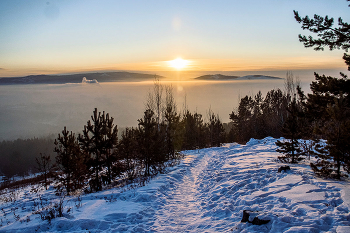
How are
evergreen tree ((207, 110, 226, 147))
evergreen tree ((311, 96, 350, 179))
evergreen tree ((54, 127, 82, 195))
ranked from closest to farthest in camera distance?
1. evergreen tree ((311, 96, 350, 179))
2. evergreen tree ((54, 127, 82, 195))
3. evergreen tree ((207, 110, 226, 147))

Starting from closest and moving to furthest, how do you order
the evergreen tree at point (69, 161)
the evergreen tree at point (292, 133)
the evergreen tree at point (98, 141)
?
the evergreen tree at point (292, 133) < the evergreen tree at point (98, 141) < the evergreen tree at point (69, 161)

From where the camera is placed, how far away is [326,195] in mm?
6293

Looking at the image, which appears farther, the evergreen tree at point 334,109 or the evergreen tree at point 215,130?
the evergreen tree at point 215,130

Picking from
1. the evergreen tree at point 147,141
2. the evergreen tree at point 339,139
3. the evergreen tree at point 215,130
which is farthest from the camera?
the evergreen tree at point 215,130

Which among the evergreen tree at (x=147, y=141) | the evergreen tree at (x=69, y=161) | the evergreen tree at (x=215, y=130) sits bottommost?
the evergreen tree at (x=215, y=130)

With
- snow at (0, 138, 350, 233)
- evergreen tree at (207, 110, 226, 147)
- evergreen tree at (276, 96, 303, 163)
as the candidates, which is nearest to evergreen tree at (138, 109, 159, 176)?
snow at (0, 138, 350, 233)

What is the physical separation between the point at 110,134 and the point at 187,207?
9.95 metres

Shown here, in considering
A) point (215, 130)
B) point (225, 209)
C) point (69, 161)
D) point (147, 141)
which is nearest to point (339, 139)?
point (225, 209)

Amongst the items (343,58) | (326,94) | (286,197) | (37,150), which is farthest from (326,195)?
(37,150)

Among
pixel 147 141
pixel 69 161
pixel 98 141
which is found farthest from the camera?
pixel 69 161

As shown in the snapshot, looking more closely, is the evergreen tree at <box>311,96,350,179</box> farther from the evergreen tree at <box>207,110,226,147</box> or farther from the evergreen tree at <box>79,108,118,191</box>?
the evergreen tree at <box>207,110,226,147</box>

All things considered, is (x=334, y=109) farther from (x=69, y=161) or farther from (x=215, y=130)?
(x=215, y=130)

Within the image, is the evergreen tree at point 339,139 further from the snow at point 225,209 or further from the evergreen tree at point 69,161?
the evergreen tree at point 69,161

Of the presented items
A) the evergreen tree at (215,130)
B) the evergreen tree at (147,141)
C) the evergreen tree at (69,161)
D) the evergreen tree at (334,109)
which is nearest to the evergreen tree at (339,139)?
the evergreen tree at (334,109)
